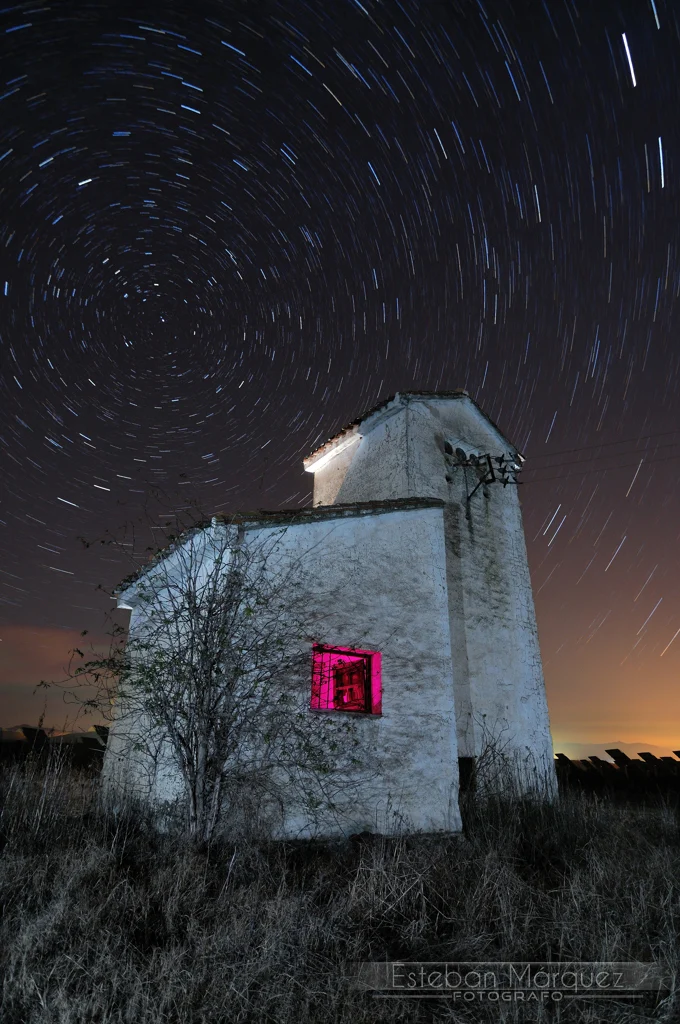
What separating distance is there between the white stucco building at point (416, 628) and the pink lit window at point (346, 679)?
2 centimetres

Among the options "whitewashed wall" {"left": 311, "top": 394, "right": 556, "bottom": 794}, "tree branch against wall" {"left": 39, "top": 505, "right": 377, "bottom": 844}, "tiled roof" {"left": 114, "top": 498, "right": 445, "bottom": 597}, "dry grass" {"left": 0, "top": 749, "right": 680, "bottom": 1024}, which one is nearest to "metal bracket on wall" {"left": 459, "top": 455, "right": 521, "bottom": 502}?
"whitewashed wall" {"left": 311, "top": 394, "right": 556, "bottom": 794}

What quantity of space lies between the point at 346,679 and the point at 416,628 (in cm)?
133

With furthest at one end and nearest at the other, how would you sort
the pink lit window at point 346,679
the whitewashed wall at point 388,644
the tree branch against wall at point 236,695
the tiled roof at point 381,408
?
1. the tiled roof at point 381,408
2. the pink lit window at point 346,679
3. the whitewashed wall at point 388,644
4. the tree branch against wall at point 236,695

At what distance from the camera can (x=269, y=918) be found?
3.97m

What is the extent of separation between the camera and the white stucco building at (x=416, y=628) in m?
7.19

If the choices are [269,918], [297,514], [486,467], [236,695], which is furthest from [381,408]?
[269,918]

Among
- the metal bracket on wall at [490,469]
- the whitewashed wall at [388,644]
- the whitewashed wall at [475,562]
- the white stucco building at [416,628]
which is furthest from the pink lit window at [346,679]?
the metal bracket on wall at [490,469]

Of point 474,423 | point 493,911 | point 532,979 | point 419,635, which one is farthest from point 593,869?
point 474,423

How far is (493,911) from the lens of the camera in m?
4.59

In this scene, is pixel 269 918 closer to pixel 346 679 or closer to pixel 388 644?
pixel 346 679

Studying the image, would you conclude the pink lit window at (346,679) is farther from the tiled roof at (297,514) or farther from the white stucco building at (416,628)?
the tiled roof at (297,514)

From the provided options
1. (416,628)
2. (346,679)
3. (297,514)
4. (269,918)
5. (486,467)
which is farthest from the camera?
(486,467)

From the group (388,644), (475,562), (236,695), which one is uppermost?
(475,562)

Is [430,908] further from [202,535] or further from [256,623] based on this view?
[202,535]
